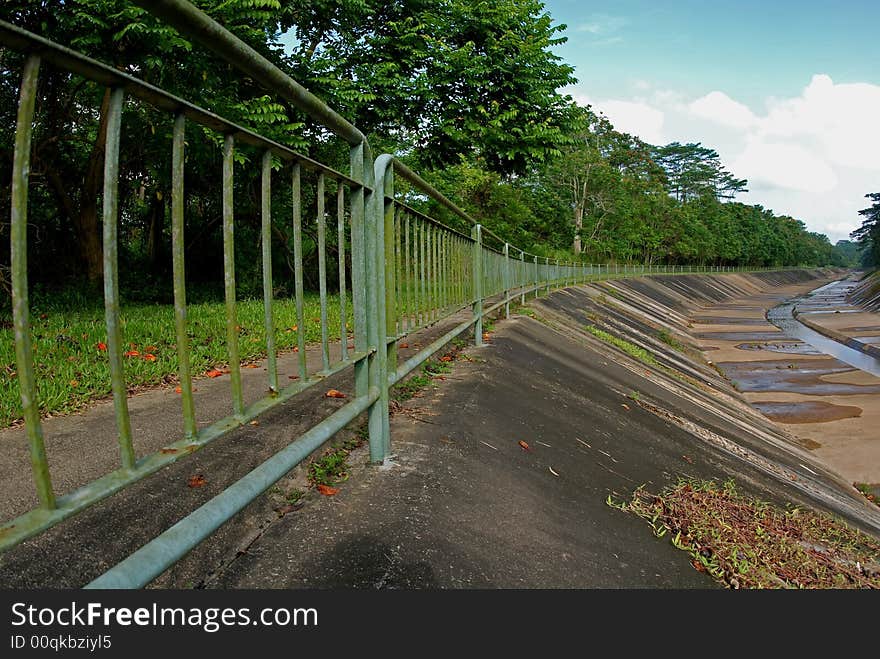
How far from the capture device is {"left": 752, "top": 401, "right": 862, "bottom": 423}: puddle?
12243mm

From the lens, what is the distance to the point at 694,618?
2.03 m

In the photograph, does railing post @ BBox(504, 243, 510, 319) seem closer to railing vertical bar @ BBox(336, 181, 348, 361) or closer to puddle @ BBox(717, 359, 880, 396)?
railing vertical bar @ BBox(336, 181, 348, 361)

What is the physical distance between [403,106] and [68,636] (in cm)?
1256

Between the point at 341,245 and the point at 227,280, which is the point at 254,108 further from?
the point at 227,280

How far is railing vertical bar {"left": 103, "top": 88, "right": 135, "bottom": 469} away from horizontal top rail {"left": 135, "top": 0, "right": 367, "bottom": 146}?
0.19 m

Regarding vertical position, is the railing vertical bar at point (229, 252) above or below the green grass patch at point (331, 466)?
above

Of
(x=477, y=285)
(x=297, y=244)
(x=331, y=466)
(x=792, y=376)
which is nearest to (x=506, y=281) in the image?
(x=477, y=285)

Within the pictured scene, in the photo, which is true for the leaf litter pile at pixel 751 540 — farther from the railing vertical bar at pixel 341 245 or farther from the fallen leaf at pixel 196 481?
the fallen leaf at pixel 196 481

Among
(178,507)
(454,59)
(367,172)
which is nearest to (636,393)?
(367,172)

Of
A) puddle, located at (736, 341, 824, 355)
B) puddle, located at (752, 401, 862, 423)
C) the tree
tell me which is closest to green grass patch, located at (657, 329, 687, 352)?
puddle, located at (752, 401, 862, 423)

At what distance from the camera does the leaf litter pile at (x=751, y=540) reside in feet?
9.11

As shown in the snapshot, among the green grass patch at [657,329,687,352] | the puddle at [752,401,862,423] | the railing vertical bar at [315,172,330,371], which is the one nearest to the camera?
the railing vertical bar at [315,172,330,371]

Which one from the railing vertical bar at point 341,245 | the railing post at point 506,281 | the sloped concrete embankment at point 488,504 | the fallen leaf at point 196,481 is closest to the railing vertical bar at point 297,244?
the railing vertical bar at point 341,245

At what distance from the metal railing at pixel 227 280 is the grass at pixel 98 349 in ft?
3.92
